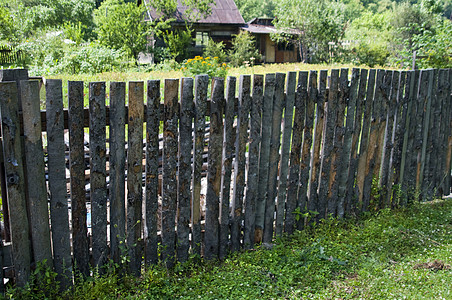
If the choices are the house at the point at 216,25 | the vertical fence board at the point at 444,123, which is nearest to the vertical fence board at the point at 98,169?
the vertical fence board at the point at 444,123

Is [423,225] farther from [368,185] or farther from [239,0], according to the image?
[239,0]

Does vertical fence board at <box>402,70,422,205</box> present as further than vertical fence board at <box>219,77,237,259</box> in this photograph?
Yes

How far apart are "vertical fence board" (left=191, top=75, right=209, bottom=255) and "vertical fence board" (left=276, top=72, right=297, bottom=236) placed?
0.90 meters

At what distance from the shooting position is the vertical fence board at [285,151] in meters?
3.85

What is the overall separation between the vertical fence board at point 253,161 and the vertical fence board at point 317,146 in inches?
29.6

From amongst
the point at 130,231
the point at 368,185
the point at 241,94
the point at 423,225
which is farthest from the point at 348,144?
the point at 130,231

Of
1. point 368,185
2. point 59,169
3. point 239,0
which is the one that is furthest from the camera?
point 239,0

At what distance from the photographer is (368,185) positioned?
4.89 m

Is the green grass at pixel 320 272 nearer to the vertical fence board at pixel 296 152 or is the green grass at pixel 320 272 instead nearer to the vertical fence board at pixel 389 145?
the vertical fence board at pixel 296 152

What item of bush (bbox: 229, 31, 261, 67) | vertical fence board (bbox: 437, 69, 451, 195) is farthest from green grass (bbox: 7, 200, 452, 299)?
bush (bbox: 229, 31, 261, 67)

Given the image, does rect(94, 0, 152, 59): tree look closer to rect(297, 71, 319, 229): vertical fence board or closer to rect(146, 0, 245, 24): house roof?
rect(146, 0, 245, 24): house roof

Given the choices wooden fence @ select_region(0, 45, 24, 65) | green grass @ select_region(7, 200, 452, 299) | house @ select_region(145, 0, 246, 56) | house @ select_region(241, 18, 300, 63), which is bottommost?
green grass @ select_region(7, 200, 452, 299)

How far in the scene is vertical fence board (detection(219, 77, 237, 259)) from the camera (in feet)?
11.4

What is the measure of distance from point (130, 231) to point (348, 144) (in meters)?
2.57
